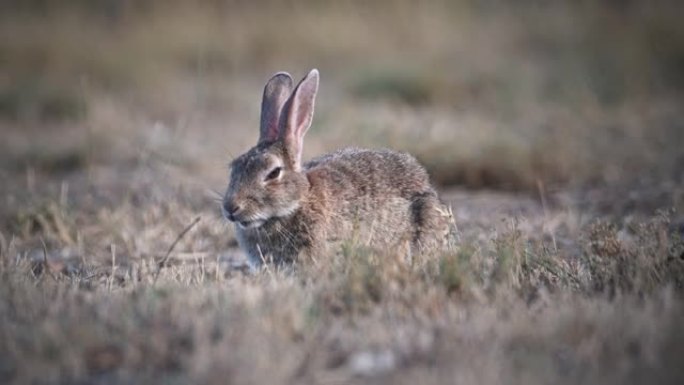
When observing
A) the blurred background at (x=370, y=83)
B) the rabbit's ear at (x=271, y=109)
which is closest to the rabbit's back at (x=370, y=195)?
the rabbit's ear at (x=271, y=109)

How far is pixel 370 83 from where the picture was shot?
43.7ft

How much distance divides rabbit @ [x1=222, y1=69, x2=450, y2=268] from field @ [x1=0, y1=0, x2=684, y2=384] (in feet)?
0.81

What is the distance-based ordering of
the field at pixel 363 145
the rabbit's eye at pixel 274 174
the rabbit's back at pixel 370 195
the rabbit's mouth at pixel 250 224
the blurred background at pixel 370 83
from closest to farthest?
the field at pixel 363 145
the rabbit's mouth at pixel 250 224
the rabbit's eye at pixel 274 174
the rabbit's back at pixel 370 195
the blurred background at pixel 370 83

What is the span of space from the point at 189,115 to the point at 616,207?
5958 mm

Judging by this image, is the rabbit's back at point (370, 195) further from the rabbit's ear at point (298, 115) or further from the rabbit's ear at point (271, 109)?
the rabbit's ear at point (271, 109)

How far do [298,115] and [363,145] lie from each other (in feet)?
9.84

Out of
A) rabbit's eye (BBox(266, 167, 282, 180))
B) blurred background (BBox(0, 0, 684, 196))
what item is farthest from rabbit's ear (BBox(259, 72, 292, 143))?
blurred background (BBox(0, 0, 684, 196))

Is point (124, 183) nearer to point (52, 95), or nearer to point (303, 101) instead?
point (303, 101)

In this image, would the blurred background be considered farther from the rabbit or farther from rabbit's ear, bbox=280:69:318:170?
rabbit's ear, bbox=280:69:318:170

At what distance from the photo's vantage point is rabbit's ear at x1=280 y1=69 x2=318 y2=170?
20.6ft

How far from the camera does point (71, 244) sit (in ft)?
24.2

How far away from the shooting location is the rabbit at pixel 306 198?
620cm

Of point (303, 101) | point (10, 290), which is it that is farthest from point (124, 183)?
point (10, 290)

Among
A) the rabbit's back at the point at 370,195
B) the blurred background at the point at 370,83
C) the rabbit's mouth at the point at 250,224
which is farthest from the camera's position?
the blurred background at the point at 370,83
